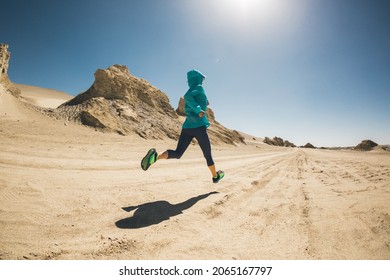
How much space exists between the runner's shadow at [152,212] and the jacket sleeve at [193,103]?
1602 millimetres

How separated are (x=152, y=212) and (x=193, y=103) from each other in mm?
2174

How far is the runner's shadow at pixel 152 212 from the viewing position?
2.34 m

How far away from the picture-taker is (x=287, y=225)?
2402mm

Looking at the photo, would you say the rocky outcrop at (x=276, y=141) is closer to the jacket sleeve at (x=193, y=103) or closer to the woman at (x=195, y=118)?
the woman at (x=195, y=118)

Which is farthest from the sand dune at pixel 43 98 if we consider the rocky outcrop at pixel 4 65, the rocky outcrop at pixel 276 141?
the rocky outcrop at pixel 276 141

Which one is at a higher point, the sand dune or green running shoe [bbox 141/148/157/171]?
the sand dune

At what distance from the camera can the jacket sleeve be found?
407 centimetres

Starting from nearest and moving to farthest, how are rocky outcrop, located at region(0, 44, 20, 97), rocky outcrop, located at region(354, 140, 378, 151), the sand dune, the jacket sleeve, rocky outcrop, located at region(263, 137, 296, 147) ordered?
the jacket sleeve, rocky outcrop, located at region(0, 44, 20, 97), rocky outcrop, located at region(354, 140, 378, 151), the sand dune, rocky outcrop, located at region(263, 137, 296, 147)

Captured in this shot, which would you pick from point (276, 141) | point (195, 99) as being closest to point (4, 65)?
point (195, 99)

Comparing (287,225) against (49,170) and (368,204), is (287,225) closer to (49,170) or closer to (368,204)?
(368,204)

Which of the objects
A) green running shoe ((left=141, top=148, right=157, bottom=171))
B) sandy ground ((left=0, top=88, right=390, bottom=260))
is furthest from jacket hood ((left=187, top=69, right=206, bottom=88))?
sandy ground ((left=0, top=88, right=390, bottom=260))

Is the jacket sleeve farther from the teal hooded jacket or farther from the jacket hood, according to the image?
the jacket hood

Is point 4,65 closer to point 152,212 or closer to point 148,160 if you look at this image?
point 148,160

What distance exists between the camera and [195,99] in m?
4.32
